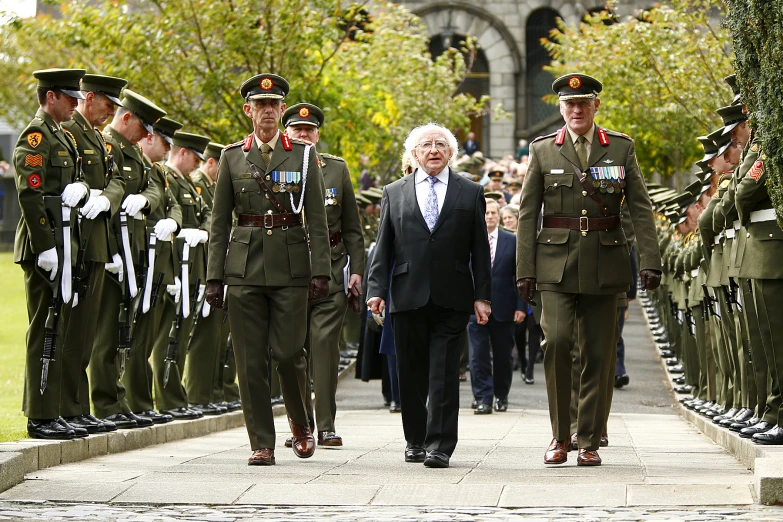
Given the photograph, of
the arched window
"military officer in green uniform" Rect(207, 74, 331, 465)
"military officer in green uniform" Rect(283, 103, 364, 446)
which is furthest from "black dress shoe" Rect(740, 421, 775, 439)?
the arched window

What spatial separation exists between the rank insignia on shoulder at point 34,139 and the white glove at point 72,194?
1.13 ft

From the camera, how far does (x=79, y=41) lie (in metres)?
20.4

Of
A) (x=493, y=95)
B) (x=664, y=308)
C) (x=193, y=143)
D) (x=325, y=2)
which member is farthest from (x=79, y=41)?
(x=493, y=95)

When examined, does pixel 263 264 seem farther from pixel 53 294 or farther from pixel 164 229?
pixel 164 229

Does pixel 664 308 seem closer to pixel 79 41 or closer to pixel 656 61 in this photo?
pixel 656 61

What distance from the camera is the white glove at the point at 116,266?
1098cm

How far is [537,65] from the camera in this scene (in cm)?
4738

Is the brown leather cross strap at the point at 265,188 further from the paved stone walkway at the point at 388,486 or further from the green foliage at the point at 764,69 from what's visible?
the green foliage at the point at 764,69

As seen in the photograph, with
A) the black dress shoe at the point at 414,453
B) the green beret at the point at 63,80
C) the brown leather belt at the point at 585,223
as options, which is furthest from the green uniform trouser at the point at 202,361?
the brown leather belt at the point at 585,223

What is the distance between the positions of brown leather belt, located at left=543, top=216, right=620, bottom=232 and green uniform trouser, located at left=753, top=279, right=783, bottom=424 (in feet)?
3.48

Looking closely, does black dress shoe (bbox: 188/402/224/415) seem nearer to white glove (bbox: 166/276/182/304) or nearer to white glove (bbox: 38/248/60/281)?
white glove (bbox: 166/276/182/304)

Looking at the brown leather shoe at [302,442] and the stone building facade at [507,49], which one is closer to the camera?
the brown leather shoe at [302,442]

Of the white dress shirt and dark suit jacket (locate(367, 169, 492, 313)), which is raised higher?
the white dress shirt

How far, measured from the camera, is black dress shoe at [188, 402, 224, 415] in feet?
45.9
